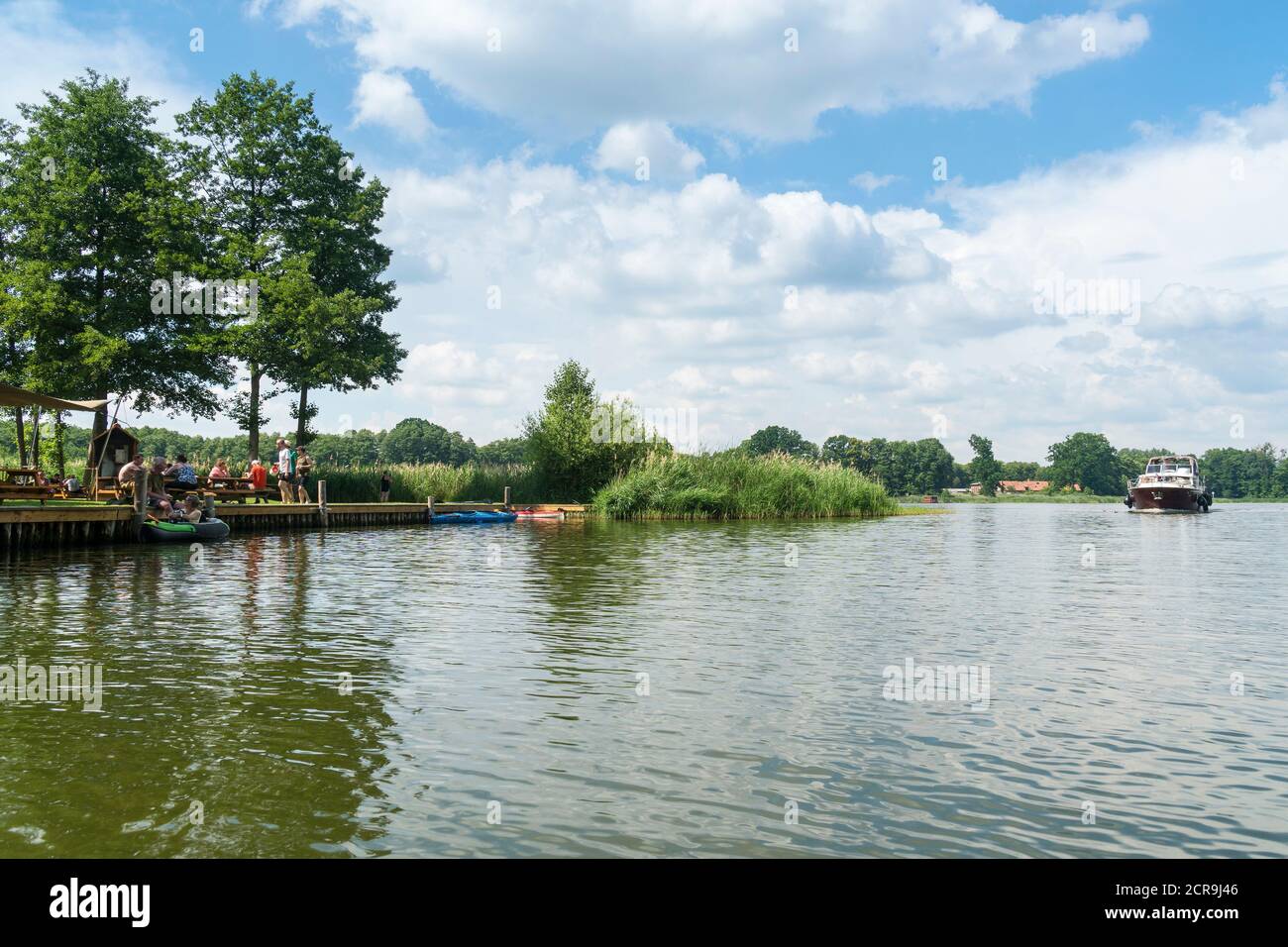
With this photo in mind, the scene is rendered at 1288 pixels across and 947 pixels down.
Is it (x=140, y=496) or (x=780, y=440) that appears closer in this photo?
(x=140, y=496)

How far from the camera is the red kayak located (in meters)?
43.8

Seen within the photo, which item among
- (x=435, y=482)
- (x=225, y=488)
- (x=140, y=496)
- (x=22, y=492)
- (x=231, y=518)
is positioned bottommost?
(x=231, y=518)

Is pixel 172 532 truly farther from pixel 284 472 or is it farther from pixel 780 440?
pixel 780 440

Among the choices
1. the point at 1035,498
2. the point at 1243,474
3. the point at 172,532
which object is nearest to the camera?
the point at 172,532

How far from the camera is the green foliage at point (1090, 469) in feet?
570

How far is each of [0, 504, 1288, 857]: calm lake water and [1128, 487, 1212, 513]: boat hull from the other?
50221 mm

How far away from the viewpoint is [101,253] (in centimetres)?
4222

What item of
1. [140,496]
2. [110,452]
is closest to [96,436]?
[110,452]

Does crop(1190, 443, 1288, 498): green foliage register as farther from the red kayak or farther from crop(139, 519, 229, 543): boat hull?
crop(139, 519, 229, 543): boat hull

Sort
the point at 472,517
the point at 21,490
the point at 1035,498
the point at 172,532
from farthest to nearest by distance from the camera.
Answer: the point at 1035,498
the point at 472,517
the point at 172,532
the point at 21,490

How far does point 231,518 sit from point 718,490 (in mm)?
20710

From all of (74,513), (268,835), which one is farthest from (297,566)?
(268,835)

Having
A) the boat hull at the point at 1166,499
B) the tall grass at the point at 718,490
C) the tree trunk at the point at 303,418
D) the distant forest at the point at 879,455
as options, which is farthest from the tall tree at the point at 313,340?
the distant forest at the point at 879,455
